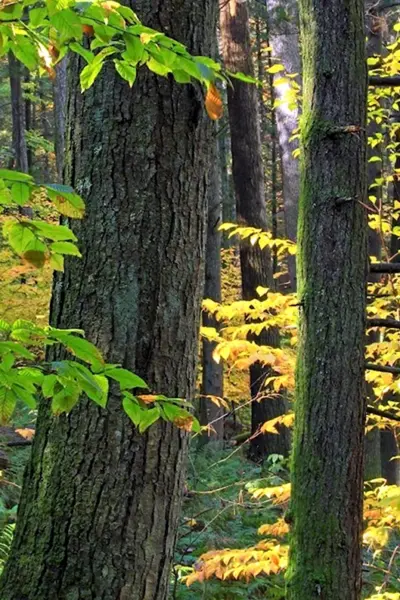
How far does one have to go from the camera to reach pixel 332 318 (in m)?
3.10

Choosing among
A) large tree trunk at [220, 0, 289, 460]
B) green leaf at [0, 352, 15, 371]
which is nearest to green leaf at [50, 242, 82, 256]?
green leaf at [0, 352, 15, 371]

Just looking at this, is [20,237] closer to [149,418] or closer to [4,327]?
[4,327]

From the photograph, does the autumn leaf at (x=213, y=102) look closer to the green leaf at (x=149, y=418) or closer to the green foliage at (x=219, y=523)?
the green leaf at (x=149, y=418)

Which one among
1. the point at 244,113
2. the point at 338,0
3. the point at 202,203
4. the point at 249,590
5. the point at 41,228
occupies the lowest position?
the point at 249,590

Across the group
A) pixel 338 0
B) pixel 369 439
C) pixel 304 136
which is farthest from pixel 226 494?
pixel 338 0

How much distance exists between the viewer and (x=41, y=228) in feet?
4.34

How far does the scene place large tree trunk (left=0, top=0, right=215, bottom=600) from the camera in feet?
6.21

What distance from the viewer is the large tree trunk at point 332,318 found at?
9.95ft

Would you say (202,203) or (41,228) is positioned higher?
(202,203)

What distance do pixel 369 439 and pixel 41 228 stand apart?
258 inches

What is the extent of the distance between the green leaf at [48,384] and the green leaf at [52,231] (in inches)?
12.0

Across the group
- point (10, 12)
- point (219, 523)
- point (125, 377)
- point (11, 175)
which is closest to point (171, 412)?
point (125, 377)

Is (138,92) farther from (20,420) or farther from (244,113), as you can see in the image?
(20,420)

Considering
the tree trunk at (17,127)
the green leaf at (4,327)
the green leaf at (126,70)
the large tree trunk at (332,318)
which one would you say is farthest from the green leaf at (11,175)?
the tree trunk at (17,127)
